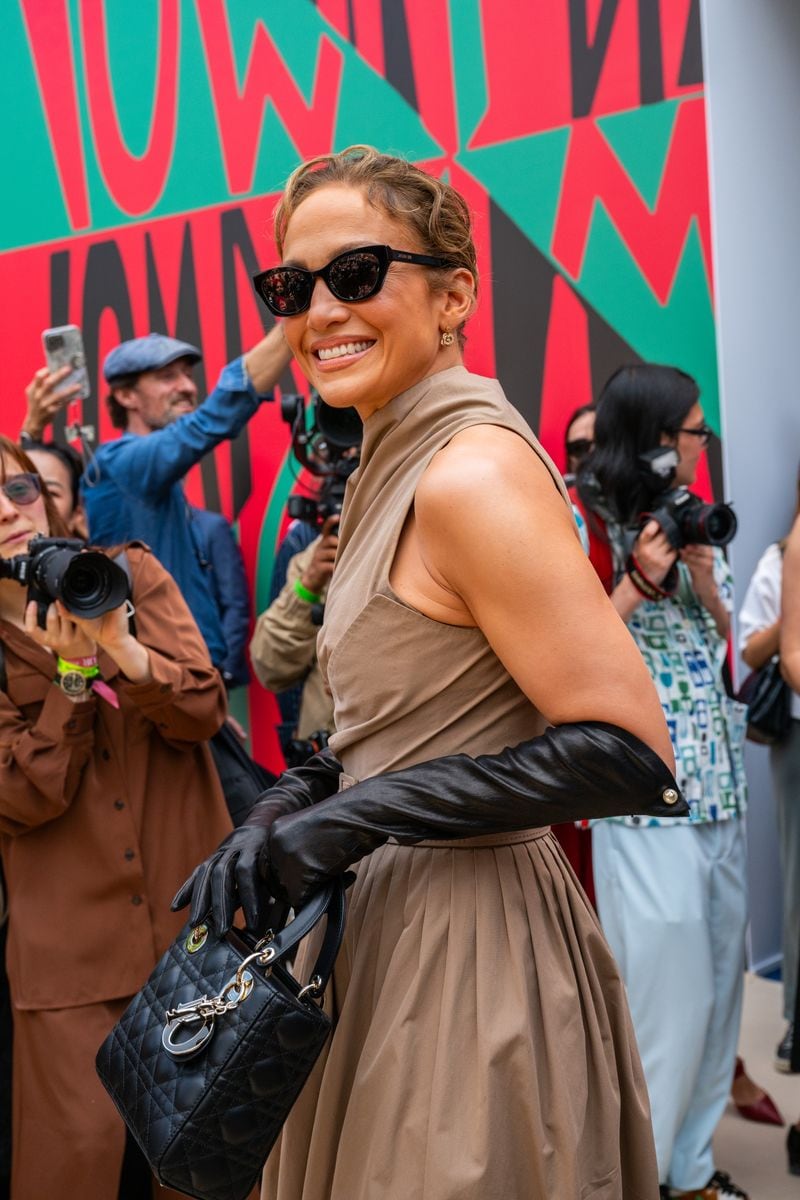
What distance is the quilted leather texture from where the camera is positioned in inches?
62.6

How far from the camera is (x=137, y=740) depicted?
3.16 metres

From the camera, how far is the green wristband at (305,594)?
4.27m

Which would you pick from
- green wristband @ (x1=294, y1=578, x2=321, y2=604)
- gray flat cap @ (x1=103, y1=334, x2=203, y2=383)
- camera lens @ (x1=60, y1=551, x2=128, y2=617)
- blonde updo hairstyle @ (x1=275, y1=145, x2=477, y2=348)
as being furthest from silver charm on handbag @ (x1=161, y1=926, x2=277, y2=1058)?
gray flat cap @ (x1=103, y1=334, x2=203, y2=383)

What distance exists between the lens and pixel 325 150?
5.68 m

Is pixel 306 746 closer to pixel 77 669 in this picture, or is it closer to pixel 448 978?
pixel 77 669

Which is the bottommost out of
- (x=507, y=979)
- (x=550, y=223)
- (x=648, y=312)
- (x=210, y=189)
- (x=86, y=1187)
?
(x=86, y=1187)

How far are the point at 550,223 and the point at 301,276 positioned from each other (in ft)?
11.5

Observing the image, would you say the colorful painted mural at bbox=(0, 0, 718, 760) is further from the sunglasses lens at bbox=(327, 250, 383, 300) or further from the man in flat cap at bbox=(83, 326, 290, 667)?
the sunglasses lens at bbox=(327, 250, 383, 300)

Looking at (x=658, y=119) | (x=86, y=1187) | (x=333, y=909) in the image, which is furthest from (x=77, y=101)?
(x=333, y=909)

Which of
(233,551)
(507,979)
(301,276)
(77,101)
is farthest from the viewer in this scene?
(77,101)

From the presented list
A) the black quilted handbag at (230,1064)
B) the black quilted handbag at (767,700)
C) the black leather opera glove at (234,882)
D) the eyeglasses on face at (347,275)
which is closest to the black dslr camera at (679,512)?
the black quilted handbag at (767,700)

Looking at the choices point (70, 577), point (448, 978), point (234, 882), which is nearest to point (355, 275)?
point (234, 882)

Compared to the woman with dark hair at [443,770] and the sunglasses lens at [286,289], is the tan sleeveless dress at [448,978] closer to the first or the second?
the woman with dark hair at [443,770]

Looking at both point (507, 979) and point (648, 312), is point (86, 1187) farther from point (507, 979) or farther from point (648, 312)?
point (648, 312)
